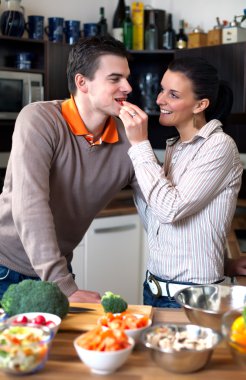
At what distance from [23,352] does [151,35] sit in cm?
370

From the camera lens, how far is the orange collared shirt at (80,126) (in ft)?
6.78

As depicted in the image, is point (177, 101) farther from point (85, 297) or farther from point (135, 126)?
point (85, 297)

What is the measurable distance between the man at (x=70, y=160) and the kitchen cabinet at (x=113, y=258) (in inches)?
67.3

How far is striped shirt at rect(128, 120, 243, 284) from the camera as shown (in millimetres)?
1895

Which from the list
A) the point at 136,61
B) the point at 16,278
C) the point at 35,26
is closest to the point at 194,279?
the point at 16,278

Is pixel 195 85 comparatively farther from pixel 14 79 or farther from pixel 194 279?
pixel 14 79

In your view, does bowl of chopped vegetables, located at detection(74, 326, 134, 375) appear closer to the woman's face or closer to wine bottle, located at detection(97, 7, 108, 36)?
the woman's face

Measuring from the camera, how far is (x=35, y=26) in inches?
167

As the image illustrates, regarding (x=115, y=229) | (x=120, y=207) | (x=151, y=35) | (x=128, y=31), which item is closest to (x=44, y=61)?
(x=128, y=31)

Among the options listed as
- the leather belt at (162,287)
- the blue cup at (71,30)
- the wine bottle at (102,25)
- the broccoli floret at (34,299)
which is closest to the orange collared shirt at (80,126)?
the leather belt at (162,287)

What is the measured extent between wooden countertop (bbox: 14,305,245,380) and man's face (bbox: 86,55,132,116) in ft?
2.94

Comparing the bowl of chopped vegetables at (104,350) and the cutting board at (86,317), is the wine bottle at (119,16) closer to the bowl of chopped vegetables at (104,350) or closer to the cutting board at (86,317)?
the cutting board at (86,317)

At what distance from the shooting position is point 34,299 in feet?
4.94

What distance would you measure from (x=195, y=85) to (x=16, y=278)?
0.92m
